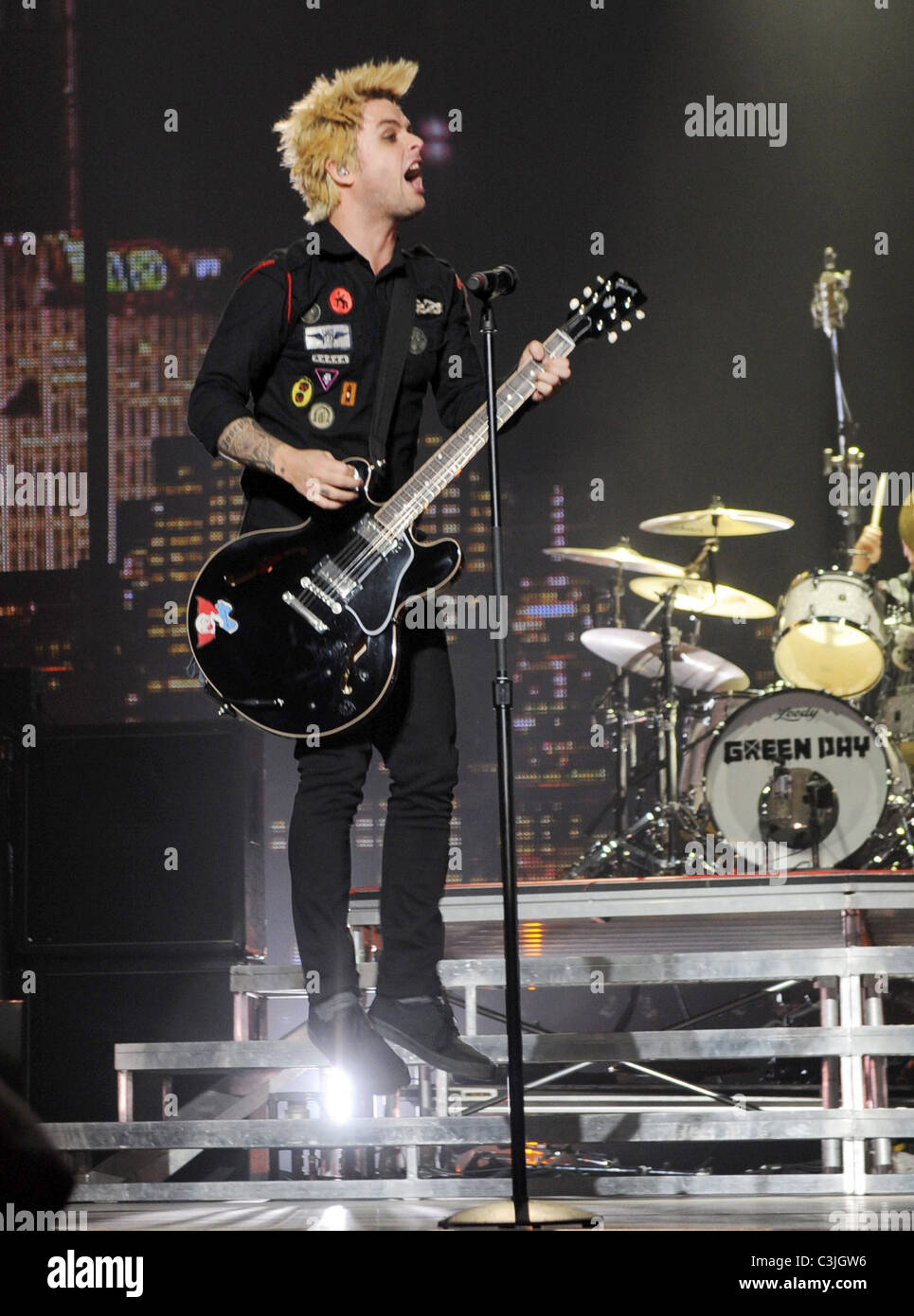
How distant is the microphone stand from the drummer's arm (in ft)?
13.1

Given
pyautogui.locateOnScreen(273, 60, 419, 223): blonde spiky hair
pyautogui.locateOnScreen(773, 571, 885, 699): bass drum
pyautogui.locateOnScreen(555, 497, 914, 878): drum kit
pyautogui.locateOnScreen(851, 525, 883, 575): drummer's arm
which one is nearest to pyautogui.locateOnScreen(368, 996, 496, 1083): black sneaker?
pyautogui.locateOnScreen(273, 60, 419, 223): blonde spiky hair

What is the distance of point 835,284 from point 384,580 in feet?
15.1

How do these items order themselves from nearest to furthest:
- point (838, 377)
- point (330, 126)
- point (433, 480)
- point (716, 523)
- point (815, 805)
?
point (433, 480) → point (330, 126) → point (815, 805) → point (716, 523) → point (838, 377)

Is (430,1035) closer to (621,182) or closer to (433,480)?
(433,480)

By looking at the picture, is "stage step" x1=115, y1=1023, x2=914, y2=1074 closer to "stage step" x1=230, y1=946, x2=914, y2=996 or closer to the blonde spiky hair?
"stage step" x1=230, y1=946, x2=914, y2=996

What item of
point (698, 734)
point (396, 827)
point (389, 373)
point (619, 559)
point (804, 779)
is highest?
point (619, 559)

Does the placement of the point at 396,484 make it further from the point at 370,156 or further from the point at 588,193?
the point at 588,193

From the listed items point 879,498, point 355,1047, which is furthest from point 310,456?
point 879,498

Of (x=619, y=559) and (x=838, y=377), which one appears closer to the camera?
(x=619, y=559)

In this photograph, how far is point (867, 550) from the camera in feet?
21.5

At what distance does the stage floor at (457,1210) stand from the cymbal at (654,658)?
11.0 ft

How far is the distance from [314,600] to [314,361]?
0.52 meters
